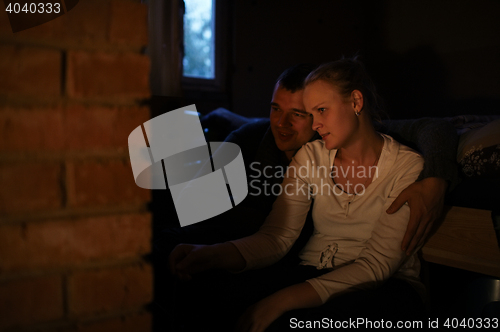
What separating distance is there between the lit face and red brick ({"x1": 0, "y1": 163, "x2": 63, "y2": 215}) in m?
0.84

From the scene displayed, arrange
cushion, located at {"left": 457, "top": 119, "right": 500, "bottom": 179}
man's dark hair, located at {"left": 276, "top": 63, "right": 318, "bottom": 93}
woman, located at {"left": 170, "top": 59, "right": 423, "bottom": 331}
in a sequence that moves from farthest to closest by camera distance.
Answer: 1. man's dark hair, located at {"left": 276, "top": 63, "right": 318, "bottom": 93}
2. cushion, located at {"left": 457, "top": 119, "right": 500, "bottom": 179}
3. woman, located at {"left": 170, "top": 59, "right": 423, "bottom": 331}

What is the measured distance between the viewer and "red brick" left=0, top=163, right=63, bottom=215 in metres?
0.43

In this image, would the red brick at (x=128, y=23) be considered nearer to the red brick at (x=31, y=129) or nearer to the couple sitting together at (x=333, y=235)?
the red brick at (x=31, y=129)

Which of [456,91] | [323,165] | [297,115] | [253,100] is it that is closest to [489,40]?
[456,91]

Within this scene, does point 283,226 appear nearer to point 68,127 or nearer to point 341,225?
point 341,225

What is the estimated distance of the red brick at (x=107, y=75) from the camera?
44cm

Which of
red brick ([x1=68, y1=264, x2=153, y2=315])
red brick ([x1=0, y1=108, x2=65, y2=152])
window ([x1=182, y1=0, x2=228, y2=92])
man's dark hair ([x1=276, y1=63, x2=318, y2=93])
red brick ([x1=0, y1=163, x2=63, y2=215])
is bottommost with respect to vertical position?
red brick ([x1=68, y1=264, x2=153, y2=315])

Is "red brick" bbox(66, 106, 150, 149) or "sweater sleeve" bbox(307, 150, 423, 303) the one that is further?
"sweater sleeve" bbox(307, 150, 423, 303)

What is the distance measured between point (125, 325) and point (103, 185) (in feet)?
0.65

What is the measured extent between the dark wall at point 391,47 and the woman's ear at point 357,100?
6.42ft

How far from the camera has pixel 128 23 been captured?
46 centimetres

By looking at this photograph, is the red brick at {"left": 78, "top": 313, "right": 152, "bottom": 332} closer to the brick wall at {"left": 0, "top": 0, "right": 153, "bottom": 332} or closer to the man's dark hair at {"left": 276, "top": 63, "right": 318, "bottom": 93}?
the brick wall at {"left": 0, "top": 0, "right": 153, "bottom": 332}

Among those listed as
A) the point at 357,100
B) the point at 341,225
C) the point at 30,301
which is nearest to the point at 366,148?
the point at 357,100

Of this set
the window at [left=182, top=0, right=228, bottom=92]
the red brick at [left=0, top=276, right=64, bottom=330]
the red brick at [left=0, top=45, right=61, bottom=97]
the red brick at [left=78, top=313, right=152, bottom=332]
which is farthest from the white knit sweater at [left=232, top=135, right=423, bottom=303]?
the window at [left=182, top=0, right=228, bottom=92]
